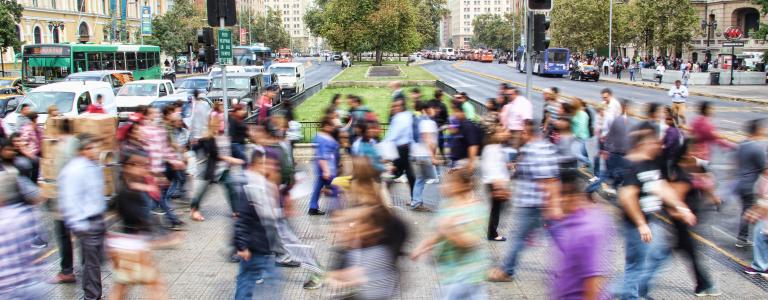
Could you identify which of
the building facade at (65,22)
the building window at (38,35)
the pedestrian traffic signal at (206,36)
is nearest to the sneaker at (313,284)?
the pedestrian traffic signal at (206,36)

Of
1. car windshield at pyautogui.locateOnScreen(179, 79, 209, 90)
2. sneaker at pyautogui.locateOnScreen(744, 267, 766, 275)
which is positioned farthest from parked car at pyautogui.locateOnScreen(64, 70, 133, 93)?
sneaker at pyautogui.locateOnScreen(744, 267, 766, 275)

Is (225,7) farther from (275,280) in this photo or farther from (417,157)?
(275,280)

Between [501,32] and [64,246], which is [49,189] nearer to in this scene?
[64,246]

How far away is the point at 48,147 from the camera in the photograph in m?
11.2

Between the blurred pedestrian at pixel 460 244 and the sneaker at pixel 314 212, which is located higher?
the blurred pedestrian at pixel 460 244

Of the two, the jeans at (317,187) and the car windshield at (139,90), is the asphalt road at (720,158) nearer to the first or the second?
the jeans at (317,187)

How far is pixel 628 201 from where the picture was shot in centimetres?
633

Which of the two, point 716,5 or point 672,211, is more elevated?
point 716,5

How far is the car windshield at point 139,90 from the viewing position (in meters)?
24.2

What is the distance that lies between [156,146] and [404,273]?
4.73 m

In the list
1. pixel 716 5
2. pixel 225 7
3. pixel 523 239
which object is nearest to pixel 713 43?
pixel 716 5

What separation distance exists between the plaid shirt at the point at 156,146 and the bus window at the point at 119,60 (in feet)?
92.1

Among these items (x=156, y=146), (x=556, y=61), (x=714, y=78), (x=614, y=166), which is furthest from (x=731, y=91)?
(x=156, y=146)

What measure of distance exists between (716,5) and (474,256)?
74.6 m
